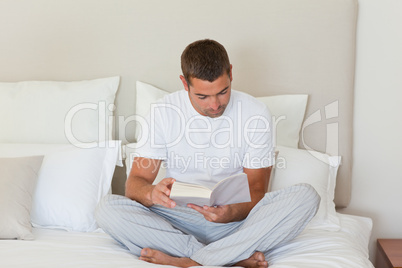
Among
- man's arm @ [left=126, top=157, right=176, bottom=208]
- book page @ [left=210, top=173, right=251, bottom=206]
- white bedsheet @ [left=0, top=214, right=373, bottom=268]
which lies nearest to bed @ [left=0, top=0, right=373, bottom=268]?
white bedsheet @ [left=0, top=214, right=373, bottom=268]

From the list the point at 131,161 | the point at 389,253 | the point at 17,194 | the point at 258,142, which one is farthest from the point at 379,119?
the point at 17,194

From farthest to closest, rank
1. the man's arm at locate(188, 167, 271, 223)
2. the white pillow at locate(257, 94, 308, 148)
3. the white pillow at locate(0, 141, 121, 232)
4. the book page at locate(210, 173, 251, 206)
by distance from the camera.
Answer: the white pillow at locate(257, 94, 308, 148), the white pillow at locate(0, 141, 121, 232), the man's arm at locate(188, 167, 271, 223), the book page at locate(210, 173, 251, 206)

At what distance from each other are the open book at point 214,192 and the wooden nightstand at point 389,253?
956 millimetres

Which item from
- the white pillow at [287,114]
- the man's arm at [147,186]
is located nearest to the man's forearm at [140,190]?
the man's arm at [147,186]

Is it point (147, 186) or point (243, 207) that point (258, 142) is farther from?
point (147, 186)

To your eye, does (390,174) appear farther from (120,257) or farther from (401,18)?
(120,257)

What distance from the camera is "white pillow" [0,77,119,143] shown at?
289 cm

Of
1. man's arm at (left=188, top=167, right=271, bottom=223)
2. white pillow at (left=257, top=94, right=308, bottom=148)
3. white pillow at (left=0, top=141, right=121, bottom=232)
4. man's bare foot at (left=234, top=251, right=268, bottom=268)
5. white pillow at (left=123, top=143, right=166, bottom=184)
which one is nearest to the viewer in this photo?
man's bare foot at (left=234, top=251, right=268, bottom=268)

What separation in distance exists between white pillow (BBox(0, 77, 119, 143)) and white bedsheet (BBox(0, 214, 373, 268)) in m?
0.56

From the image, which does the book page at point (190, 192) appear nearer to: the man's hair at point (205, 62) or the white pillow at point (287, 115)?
the man's hair at point (205, 62)

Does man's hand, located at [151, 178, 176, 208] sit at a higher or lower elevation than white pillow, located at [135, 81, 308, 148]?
lower

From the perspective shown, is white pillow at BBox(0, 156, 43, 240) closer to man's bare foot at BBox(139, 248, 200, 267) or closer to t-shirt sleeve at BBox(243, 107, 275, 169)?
man's bare foot at BBox(139, 248, 200, 267)

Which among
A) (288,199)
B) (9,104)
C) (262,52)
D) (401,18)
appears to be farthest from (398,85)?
(9,104)

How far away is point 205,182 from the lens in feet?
8.02
